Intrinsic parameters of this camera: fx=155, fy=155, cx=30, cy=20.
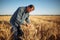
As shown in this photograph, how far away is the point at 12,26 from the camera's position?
7.63 feet

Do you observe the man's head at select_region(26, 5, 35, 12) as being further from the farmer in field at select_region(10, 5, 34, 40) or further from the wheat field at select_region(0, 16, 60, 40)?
the wheat field at select_region(0, 16, 60, 40)

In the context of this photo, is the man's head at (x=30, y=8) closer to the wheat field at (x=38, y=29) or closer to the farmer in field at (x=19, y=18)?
the farmer in field at (x=19, y=18)

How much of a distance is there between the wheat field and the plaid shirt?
0.23 feet

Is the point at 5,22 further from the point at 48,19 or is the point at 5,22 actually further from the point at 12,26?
the point at 48,19

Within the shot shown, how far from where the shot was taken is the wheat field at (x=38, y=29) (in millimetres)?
2330

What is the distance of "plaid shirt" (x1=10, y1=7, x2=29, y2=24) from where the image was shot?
2.29m

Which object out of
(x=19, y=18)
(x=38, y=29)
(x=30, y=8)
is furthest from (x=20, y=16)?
(x=38, y=29)

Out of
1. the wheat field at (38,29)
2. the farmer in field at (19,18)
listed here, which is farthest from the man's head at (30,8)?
the wheat field at (38,29)

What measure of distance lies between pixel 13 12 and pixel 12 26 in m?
0.22

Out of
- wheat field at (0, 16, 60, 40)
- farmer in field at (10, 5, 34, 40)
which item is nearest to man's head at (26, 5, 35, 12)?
farmer in field at (10, 5, 34, 40)

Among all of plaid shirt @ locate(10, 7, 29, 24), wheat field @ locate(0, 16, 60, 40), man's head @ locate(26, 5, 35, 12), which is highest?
man's head @ locate(26, 5, 35, 12)

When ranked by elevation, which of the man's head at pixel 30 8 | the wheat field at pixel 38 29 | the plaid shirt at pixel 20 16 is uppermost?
the man's head at pixel 30 8

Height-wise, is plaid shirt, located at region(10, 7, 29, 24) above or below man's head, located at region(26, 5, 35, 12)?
below

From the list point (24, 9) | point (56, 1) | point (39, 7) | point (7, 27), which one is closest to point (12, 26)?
point (7, 27)
